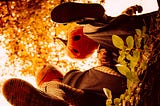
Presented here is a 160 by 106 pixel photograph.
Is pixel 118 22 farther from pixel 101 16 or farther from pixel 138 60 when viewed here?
pixel 138 60

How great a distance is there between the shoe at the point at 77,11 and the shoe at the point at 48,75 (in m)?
0.68

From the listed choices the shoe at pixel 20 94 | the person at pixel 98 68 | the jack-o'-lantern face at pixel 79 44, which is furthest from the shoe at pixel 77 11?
the shoe at pixel 20 94

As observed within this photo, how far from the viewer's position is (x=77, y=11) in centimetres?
227

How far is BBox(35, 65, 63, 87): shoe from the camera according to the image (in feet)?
9.29

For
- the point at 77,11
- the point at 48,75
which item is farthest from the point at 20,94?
the point at 48,75

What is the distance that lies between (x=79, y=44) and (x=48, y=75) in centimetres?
40

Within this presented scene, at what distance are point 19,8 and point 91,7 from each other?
2.18 meters

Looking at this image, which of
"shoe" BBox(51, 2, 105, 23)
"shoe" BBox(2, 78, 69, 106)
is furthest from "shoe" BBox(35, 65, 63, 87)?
"shoe" BBox(2, 78, 69, 106)

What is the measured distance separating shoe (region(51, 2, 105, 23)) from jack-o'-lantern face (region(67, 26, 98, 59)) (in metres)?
0.43

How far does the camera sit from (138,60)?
1.53 meters

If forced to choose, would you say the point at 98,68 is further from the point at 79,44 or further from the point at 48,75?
the point at 48,75

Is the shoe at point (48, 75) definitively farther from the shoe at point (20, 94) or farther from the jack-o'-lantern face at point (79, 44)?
the shoe at point (20, 94)

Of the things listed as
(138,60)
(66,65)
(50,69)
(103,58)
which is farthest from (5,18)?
(138,60)

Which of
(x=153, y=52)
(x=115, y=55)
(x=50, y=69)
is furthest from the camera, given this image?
(x=50, y=69)
